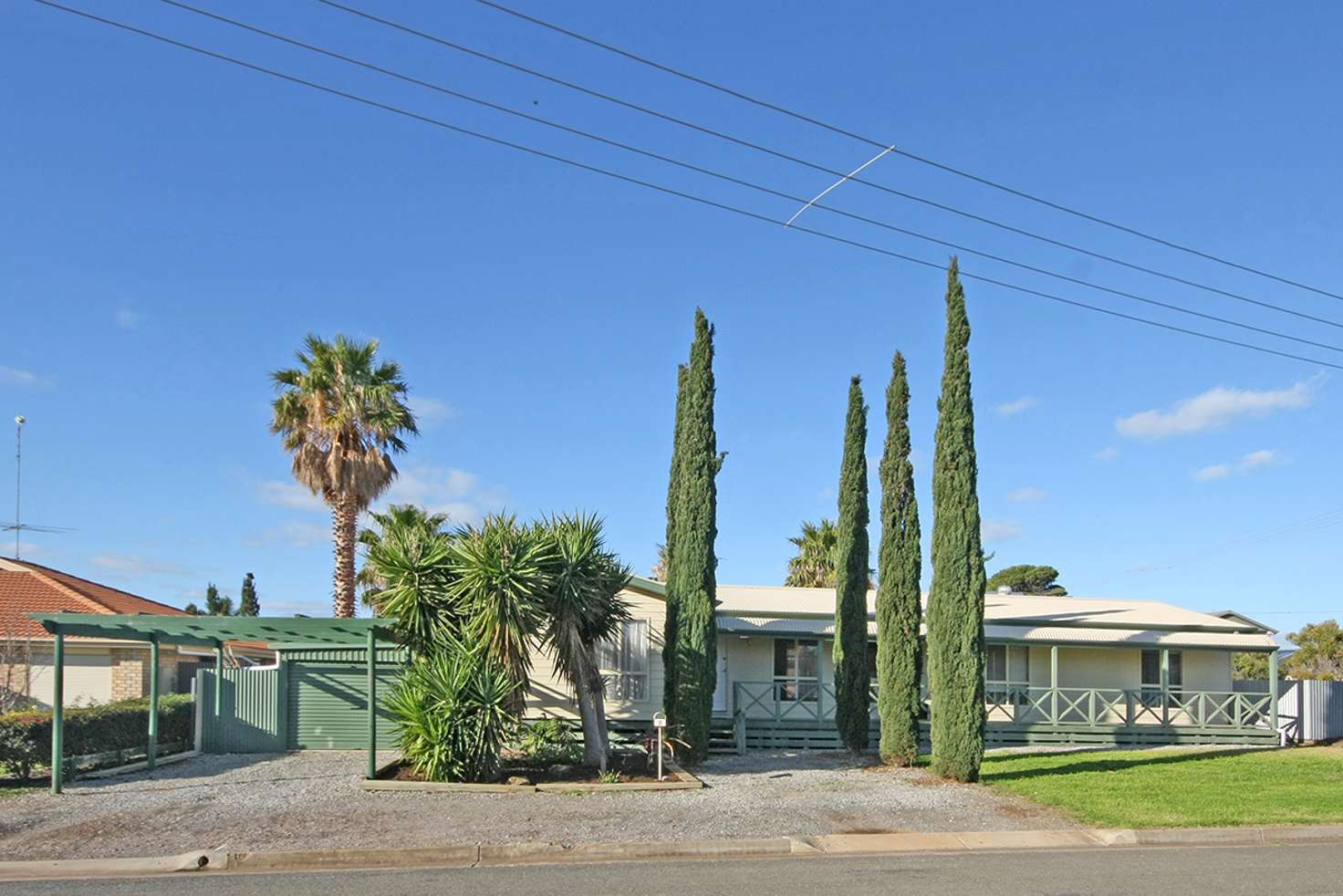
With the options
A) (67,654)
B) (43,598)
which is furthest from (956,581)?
(43,598)

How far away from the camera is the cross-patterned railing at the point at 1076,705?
994 inches

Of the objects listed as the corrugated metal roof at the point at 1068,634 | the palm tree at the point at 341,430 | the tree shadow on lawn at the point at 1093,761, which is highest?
the palm tree at the point at 341,430

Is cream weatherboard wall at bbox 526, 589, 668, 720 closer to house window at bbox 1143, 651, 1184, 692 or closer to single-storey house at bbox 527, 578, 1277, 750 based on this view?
single-storey house at bbox 527, 578, 1277, 750

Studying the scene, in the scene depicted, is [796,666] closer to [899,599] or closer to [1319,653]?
[899,599]

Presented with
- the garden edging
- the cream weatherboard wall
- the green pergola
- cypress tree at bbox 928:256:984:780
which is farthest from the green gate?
cypress tree at bbox 928:256:984:780

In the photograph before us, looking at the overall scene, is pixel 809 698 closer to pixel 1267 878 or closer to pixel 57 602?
pixel 1267 878

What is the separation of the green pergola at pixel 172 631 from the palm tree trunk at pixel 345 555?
8.58 metres

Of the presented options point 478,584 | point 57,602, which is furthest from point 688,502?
point 57,602

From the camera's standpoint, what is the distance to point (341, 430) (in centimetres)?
2836

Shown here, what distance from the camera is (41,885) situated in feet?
34.9

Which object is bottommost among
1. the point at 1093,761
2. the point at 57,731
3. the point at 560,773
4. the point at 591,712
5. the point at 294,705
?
the point at 1093,761

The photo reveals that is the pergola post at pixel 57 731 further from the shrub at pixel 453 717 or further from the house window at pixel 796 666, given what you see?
the house window at pixel 796 666

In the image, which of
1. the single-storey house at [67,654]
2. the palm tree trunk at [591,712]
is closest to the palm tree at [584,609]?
the palm tree trunk at [591,712]

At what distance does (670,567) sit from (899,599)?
442 centimetres
